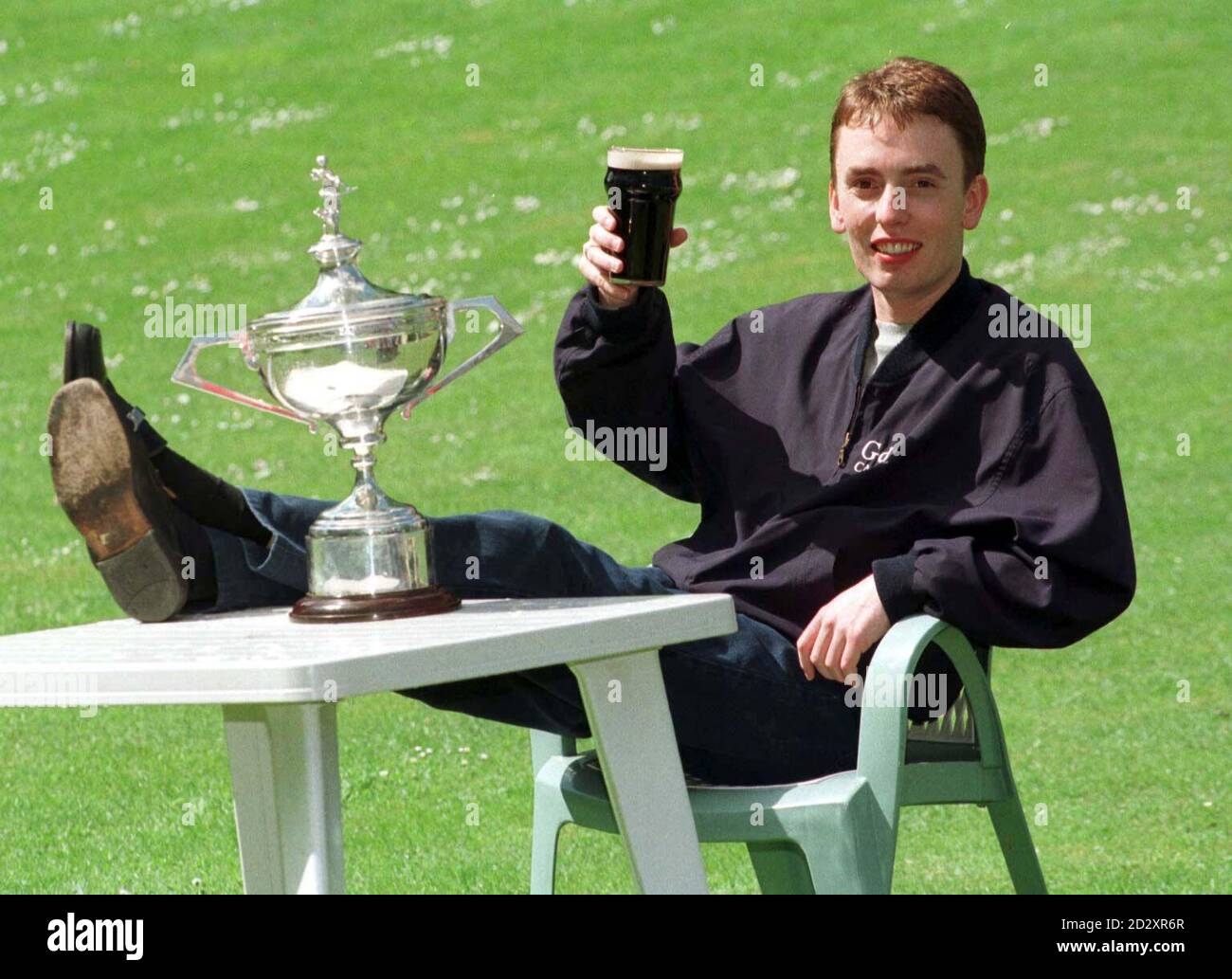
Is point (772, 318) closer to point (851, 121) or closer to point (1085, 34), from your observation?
point (851, 121)

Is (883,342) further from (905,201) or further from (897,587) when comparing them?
(897,587)

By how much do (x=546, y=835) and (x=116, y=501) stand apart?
4.22ft

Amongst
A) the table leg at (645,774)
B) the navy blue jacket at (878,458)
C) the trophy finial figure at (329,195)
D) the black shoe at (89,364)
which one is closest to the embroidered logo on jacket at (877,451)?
the navy blue jacket at (878,458)

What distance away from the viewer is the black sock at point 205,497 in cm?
350

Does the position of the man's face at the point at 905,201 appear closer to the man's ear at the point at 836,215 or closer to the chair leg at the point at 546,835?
the man's ear at the point at 836,215

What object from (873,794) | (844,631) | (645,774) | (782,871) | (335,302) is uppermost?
(335,302)

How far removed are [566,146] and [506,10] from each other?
555cm

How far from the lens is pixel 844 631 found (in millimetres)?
3654

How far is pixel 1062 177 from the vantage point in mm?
18953

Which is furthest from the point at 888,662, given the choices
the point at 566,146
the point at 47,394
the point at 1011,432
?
the point at 566,146

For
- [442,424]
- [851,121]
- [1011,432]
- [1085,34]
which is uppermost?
[1085,34]

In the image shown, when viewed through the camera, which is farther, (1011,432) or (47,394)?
(47,394)

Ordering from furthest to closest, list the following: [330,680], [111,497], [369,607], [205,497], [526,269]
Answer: [526,269], [205,497], [111,497], [369,607], [330,680]

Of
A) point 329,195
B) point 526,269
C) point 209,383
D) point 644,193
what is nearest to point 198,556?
point 209,383
